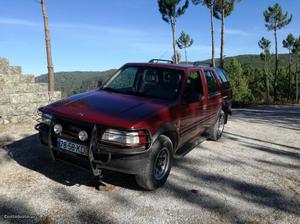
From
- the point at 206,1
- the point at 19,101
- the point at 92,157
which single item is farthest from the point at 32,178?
the point at 206,1

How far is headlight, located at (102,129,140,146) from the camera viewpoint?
11.6 feet

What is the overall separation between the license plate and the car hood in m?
0.36

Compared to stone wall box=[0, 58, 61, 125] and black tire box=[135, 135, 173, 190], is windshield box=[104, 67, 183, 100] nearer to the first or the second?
black tire box=[135, 135, 173, 190]

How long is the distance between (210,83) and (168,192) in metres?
3.02

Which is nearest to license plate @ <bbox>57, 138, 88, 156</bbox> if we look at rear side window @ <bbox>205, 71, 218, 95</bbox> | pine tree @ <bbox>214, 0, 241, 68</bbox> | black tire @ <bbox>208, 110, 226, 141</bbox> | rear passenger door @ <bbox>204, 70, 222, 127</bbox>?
rear passenger door @ <bbox>204, 70, 222, 127</bbox>

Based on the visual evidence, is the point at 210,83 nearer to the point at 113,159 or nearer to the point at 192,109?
the point at 192,109

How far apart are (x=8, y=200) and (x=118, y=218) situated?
5.13ft

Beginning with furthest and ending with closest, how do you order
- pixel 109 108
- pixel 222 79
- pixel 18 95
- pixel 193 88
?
pixel 18 95, pixel 222 79, pixel 193 88, pixel 109 108

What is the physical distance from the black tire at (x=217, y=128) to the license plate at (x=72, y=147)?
150 inches

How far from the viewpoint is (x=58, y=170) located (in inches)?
187

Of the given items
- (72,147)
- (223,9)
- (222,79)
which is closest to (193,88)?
(222,79)

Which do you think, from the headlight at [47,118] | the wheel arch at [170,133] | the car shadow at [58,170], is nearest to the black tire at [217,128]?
the wheel arch at [170,133]

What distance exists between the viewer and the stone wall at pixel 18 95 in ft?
27.4

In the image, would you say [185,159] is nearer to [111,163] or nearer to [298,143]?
[111,163]
